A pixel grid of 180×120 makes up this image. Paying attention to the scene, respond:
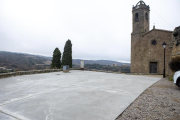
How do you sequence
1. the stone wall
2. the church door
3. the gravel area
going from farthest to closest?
the church door
the stone wall
the gravel area

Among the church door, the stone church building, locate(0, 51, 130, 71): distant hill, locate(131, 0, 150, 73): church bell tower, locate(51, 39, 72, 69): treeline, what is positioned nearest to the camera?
locate(51, 39, 72, 69): treeline

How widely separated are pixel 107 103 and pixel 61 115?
143 cm

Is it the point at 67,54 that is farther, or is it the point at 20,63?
the point at 20,63

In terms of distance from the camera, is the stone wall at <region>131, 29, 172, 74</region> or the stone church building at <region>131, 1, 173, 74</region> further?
the stone church building at <region>131, 1, 173, 74</region>

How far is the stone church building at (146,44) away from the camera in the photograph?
70.3 ft

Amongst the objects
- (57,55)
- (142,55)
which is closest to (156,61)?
(142,55)

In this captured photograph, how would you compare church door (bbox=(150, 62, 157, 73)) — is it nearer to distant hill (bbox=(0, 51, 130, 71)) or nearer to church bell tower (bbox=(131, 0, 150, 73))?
church bell tower (bbox=(131, 0, 150, 73))

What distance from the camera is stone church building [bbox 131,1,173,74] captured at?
70.3 feet

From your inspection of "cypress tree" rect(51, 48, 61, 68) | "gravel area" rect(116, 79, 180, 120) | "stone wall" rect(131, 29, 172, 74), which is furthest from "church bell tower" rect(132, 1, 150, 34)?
"gravel area" rect(116, 79, 180, 120)

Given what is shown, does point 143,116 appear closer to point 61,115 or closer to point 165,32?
point 61,115

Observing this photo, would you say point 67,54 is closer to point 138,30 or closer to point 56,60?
point 56,60

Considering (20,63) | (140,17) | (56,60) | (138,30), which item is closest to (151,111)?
(56,60)

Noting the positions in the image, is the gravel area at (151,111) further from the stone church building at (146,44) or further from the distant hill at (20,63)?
the stone church building at (146,44)

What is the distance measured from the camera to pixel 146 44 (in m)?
23.6
